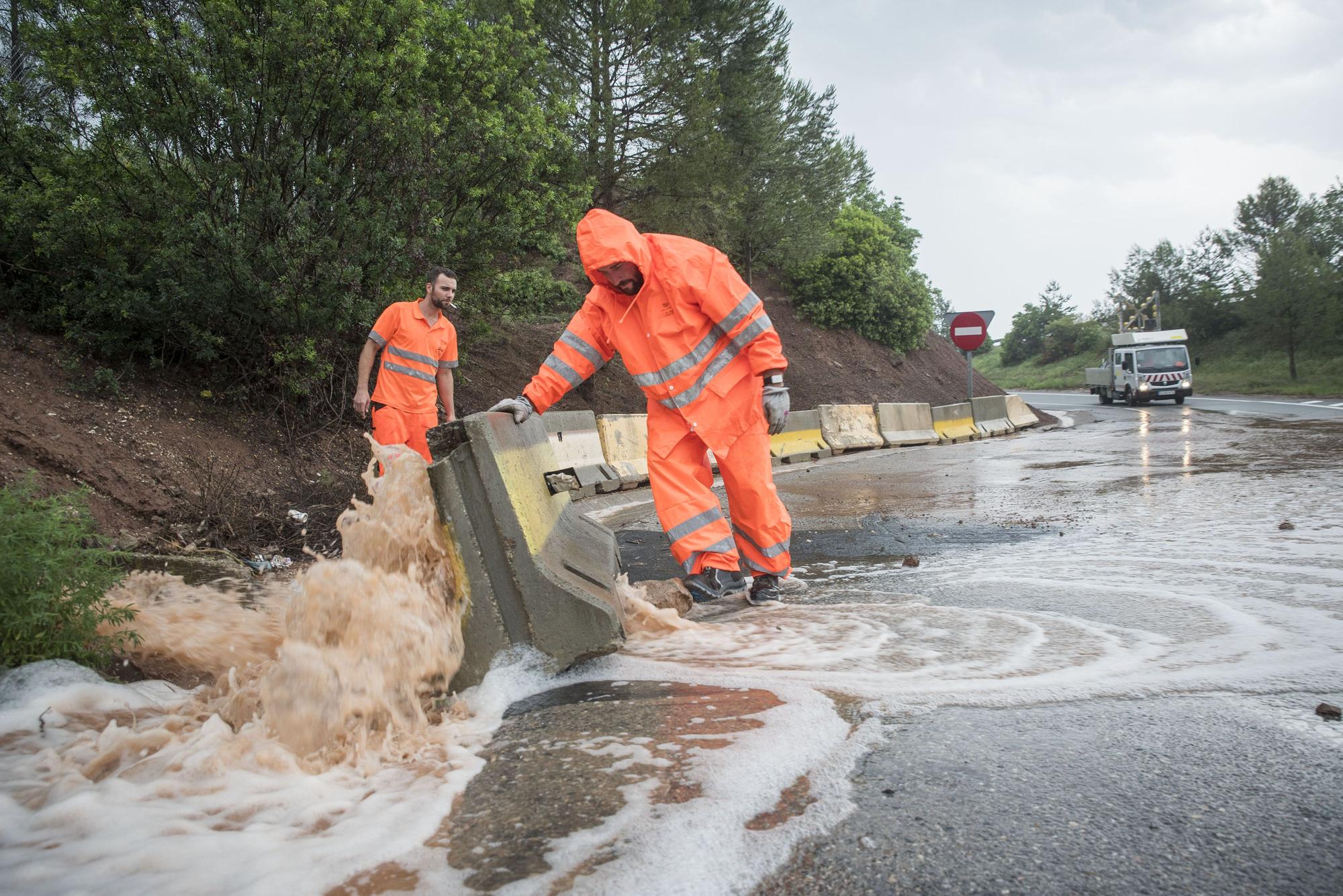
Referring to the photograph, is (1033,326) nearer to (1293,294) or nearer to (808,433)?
(1293,294)

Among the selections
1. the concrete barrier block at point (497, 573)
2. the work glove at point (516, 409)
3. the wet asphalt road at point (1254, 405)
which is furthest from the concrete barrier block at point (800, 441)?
the concrete barrier block at point (497, 573)

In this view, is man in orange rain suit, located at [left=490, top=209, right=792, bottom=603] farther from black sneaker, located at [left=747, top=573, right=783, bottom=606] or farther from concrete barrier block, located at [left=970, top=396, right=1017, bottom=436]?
concrete barrier block, located at [left=970, top=396, right=1017, bottom=436]

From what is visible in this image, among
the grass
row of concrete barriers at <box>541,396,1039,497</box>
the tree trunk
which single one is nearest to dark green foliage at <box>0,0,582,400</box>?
row of concrete barriers at <box>541,396,1039,497</box>

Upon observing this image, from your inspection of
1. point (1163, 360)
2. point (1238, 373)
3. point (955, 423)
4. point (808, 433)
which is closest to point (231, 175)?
point (808, 433)

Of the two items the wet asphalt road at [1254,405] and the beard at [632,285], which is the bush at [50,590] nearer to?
the beard at [632,285]

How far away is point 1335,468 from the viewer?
27.9 ft

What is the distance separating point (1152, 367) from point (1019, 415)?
1032 cm

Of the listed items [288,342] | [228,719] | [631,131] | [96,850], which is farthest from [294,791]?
[631,131]

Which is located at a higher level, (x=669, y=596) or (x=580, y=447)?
(x=580, y=447)

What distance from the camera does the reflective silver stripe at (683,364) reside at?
4289mm

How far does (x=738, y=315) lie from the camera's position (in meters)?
4.28

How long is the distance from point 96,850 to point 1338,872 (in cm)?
241

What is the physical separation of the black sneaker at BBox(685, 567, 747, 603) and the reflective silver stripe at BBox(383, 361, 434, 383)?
9.84 feet

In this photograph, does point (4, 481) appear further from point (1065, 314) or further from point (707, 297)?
point (1065, 314)
